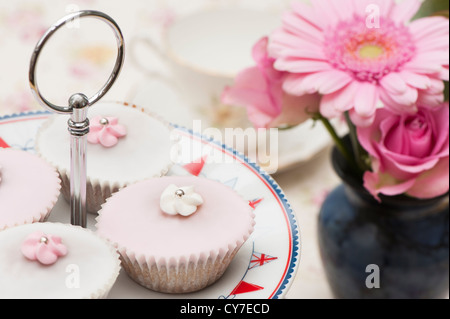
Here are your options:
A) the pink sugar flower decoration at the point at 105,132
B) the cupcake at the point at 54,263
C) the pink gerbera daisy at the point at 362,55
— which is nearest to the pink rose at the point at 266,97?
the pink gerbera daisy at the point at 362,55

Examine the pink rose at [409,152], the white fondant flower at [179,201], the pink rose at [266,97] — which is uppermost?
the pink rose at [266,97]

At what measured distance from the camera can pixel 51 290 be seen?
457 mm

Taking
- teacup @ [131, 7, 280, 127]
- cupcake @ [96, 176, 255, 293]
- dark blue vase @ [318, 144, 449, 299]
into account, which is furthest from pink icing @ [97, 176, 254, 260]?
teacup @ [131, 7, 280, 127]

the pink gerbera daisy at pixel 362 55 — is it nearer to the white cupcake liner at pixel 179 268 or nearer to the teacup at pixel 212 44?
the white cupcake liner at pixel 179 268

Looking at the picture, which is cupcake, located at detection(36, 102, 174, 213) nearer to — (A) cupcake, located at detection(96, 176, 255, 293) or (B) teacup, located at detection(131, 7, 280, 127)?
(A) cupcake, located at detection(96, 176, 255, 293)

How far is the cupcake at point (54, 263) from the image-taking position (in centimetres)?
46

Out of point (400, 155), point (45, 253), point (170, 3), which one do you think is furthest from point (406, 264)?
point (170, 3)

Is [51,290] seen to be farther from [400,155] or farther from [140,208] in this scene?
[400,155]

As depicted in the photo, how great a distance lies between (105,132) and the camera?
0.60 meters

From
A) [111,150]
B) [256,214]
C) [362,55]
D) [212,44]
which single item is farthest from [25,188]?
[212,44]

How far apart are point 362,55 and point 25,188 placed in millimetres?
313

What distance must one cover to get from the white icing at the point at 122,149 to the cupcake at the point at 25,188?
1.2 inches

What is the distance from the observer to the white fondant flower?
0.52m

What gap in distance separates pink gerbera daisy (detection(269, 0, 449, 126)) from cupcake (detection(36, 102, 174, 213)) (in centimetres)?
13
